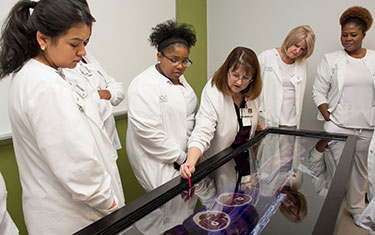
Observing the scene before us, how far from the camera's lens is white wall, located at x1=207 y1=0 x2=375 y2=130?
320cm

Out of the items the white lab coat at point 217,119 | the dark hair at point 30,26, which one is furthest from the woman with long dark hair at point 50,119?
the white lab coat at point 217,119

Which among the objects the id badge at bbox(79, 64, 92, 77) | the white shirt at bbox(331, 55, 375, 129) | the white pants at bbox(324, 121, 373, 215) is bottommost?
the white pants at bbox(324, 121, 373, 215)

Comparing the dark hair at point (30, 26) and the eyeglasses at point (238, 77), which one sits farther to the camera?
the eyeglasses at point (238, 77)

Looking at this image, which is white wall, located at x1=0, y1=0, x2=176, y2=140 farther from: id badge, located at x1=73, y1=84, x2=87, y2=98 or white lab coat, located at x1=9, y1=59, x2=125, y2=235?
white lab coat, located at x1=9, y1=59, x2=125, y2=235

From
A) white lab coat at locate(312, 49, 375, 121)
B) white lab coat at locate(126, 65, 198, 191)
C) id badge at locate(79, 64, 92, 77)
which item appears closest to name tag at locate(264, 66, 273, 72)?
white lab coat at locate(312, 49, 375, 121)

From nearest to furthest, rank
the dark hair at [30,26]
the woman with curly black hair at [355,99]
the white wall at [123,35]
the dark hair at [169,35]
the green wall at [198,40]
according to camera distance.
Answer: the dark hair at [30,26], the dark hair at [169,35], the white wall at [123,35], the woman with curly black hair at [355,99], the green wall at [198,40]

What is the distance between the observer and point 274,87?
8.87 feet

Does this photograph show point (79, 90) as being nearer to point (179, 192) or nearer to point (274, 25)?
point (179, 192)

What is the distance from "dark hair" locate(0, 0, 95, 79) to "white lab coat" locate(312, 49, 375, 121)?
2.50 m

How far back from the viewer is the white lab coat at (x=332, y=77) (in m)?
2.63

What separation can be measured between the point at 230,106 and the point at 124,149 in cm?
124

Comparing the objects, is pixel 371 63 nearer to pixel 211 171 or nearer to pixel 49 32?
pixel 211 171

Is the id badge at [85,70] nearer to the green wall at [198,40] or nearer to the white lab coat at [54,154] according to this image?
the white lab coat at [54,154]

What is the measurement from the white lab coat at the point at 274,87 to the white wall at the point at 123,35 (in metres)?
1.18
